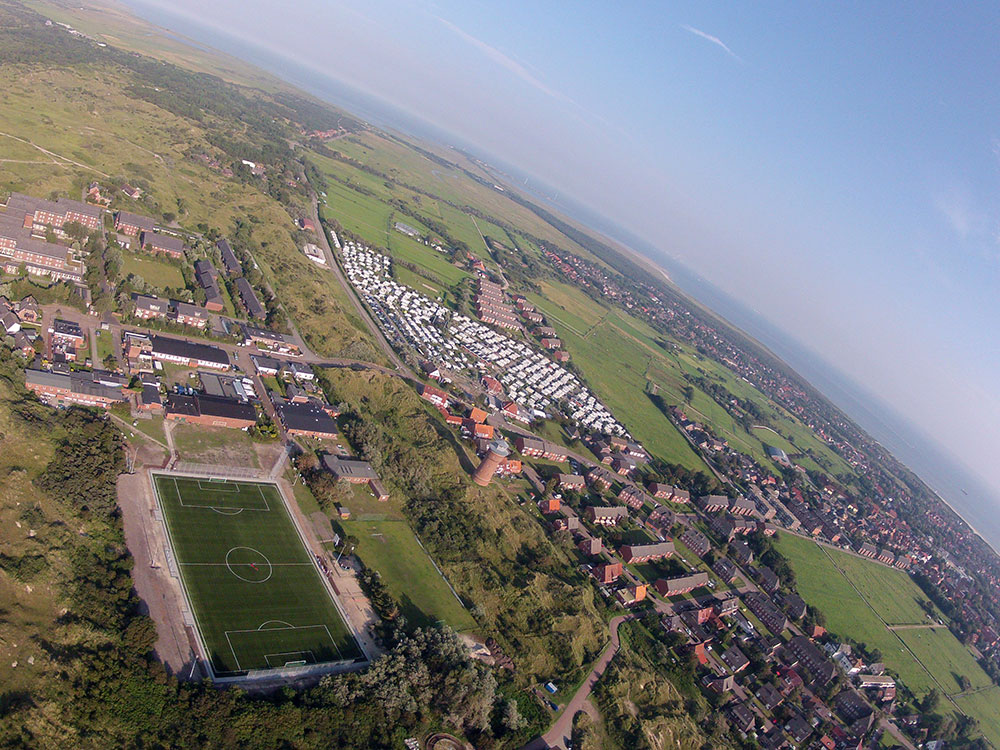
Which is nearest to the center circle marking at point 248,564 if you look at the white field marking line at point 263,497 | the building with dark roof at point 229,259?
the white field marking line at point 263,497

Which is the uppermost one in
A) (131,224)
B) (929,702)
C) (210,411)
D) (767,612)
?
(929,702)

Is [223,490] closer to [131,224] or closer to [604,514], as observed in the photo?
[604,514]

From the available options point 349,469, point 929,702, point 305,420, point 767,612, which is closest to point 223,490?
point 349,469

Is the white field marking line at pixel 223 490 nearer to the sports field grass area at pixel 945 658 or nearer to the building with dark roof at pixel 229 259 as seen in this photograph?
the building with dark roof at pixel 229 259

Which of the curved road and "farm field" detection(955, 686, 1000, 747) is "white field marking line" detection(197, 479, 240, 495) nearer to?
the curved road

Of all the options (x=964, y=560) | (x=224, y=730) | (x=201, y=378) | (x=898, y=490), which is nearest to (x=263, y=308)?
(x=201, y=378)

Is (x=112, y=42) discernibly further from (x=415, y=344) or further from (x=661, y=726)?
(x=661, y=726)
